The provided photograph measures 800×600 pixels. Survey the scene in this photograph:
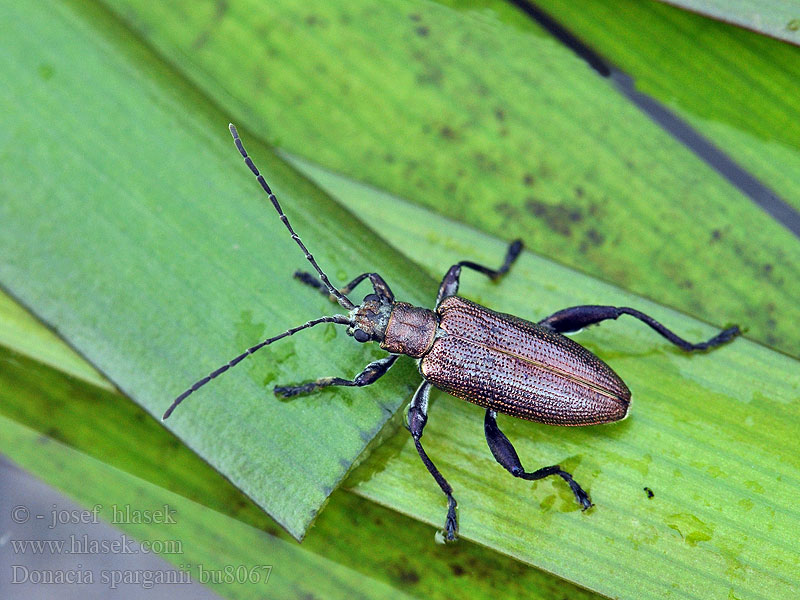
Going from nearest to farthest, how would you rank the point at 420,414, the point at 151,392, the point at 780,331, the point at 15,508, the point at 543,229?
the point at 151,392 → the point at 420,414 → the point at 780,331 → the point at 543,229 → the point at 15,508

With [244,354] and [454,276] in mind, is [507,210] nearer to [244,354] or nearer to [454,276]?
[454,276]

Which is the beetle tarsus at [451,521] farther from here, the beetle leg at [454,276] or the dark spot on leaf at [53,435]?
the dark spot on leaf at [53,435]

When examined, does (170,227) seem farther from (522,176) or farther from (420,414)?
(522,176)

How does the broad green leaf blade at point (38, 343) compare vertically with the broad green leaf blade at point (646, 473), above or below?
above

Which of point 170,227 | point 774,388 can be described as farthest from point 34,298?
point 774,388


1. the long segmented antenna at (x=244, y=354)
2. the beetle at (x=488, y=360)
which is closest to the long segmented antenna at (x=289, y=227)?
the beetle at (x=488, y=360)

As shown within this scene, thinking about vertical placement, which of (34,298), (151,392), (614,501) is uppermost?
(34,298)
